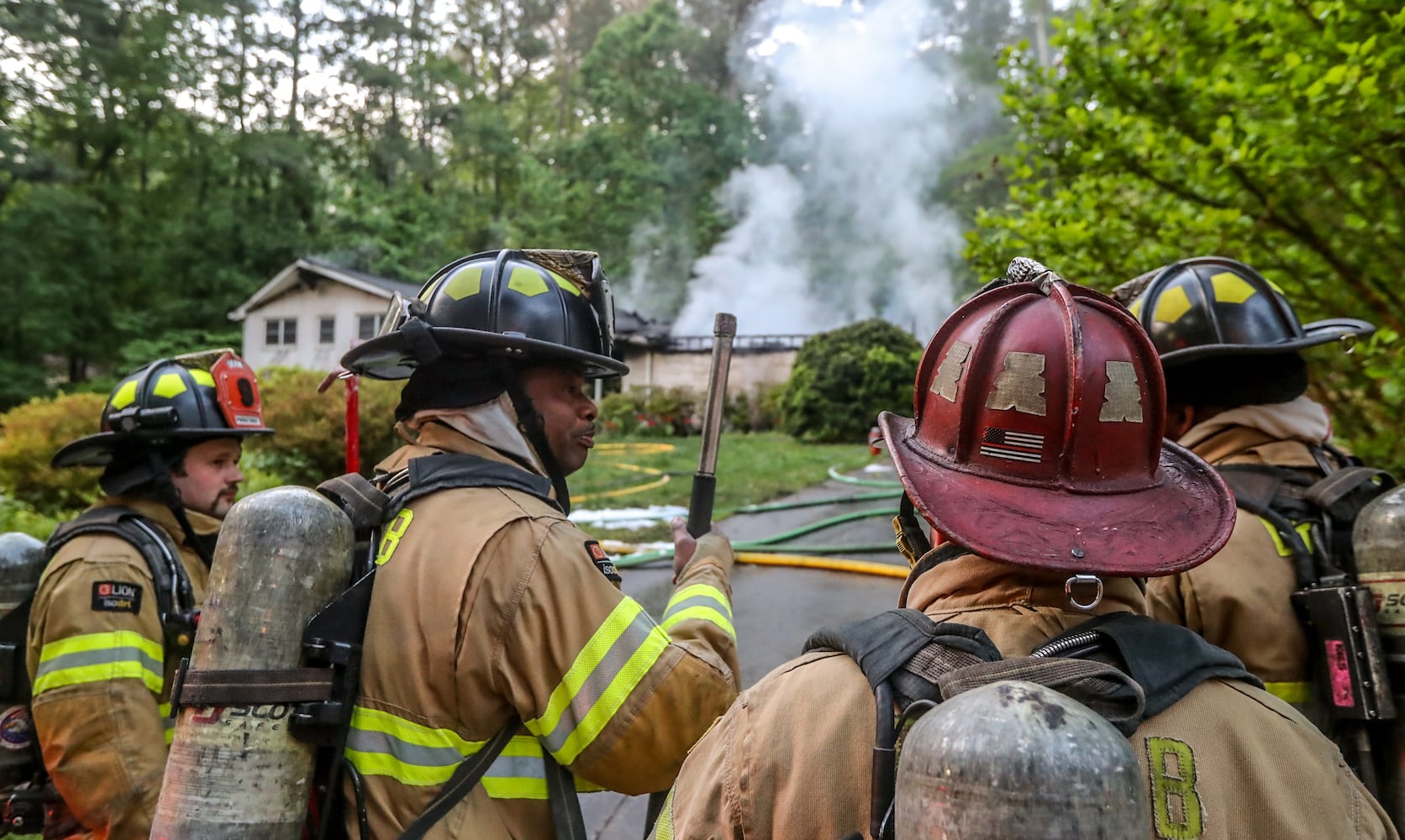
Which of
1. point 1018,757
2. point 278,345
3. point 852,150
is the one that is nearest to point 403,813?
point 1018,757

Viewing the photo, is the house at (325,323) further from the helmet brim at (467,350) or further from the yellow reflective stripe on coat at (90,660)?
the helmet brim at (467,350)

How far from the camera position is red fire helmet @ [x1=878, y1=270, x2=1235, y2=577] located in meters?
1.30

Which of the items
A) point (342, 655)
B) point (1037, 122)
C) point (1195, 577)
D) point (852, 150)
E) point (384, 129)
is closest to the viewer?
point (342, 655)

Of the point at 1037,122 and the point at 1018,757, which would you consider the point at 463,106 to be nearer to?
the point at 1037,122

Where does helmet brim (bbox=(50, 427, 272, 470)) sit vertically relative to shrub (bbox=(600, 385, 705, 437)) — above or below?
below

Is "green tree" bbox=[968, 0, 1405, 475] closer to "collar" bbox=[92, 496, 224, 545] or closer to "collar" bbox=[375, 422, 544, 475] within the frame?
"collar" bbox=[375, 422, 544, 475]

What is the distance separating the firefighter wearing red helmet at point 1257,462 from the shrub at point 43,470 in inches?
373

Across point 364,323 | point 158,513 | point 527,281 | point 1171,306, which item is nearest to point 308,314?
point 364,323

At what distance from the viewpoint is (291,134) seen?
31438 millimetres

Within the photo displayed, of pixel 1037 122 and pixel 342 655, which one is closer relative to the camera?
pixel 342 655

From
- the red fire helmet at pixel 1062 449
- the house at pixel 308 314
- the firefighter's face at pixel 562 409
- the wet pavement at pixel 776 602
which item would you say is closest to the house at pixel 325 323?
the house at pixel 308 314

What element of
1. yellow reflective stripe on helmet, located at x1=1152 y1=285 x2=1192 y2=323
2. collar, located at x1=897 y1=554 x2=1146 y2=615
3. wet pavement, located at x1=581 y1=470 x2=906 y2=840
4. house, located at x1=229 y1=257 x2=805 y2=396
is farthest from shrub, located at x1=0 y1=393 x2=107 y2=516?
house, located at x1=229 y1=257 x2=805 y2=396

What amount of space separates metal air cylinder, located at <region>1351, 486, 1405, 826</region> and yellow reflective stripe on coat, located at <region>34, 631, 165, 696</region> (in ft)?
10.8

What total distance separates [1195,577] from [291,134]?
35262mm
